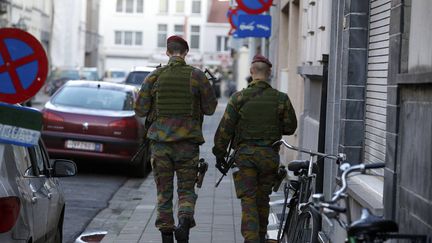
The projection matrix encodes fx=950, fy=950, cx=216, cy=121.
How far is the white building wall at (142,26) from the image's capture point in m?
87.8

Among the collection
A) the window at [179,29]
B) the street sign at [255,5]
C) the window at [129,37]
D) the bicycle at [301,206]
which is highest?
A: the window at [179,29]

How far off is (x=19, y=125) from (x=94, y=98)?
38.4 ft

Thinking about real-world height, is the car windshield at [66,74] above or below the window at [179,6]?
below

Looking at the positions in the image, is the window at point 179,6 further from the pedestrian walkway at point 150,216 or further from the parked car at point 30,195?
the parked car at point 30,195

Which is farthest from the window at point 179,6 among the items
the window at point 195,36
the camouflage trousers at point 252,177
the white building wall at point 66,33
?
the camouflage trousers at point 252,177

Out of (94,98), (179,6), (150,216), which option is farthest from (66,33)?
(150,216)

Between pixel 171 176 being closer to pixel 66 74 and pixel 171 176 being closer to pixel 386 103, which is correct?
pixel 386 103

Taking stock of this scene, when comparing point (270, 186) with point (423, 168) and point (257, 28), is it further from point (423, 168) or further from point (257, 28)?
point (257, 28)

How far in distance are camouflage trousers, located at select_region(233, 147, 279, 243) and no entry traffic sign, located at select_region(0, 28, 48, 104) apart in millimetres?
1932

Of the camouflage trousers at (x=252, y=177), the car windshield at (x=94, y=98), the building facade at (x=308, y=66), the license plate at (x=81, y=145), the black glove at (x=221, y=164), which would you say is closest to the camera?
the camouflage trousers at (x=252, y=177)

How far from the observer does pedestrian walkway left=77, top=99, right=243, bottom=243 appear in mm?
10008

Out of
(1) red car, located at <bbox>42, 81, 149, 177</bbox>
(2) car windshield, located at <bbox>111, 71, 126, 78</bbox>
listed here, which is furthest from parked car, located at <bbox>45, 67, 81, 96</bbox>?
(1) red car, located at <bbox>42, 81, 149, 177</bbox>

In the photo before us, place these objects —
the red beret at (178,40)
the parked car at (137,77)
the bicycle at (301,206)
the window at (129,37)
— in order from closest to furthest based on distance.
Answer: the bicycle at (301,206) → the red beret at (178,40) → the parked car at (137,77) → the window at (129,37)

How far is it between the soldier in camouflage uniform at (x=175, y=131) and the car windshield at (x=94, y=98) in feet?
26.5
